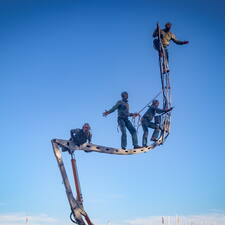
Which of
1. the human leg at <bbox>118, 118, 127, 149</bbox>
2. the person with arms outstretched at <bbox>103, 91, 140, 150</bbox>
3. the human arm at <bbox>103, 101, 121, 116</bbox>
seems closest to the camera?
the human arm at <bbox>103, 101, 121, 116</bbox>

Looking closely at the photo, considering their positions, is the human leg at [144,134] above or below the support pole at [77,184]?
above

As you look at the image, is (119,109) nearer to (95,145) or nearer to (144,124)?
(144,124)

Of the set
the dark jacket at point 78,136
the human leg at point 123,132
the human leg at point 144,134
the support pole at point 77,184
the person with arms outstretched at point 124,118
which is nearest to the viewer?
the support pole at point 77,184

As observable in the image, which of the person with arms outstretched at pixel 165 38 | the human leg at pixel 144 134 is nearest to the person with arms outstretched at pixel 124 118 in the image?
the human leg at pixel 144 134

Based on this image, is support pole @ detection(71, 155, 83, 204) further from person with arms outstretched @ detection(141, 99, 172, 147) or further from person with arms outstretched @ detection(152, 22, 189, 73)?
person with arms outstretched @ detection(152, 22, 189, 73)

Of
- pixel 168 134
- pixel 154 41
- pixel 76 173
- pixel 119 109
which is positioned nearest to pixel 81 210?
pixel 76 173

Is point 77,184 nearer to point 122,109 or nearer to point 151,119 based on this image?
point 122,109

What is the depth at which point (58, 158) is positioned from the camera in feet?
33.6

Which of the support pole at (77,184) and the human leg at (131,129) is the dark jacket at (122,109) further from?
the support pole at (77,184)

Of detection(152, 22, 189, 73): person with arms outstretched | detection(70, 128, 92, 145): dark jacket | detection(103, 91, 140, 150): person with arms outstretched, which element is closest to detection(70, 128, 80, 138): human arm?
detection(70, 128, 92, 145): dark jacket

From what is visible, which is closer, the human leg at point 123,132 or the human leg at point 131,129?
the human leg at point 123,132

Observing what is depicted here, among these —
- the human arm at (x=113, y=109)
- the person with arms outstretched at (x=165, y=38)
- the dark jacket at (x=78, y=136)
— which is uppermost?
the person with arms outstretched at (x=165, y=38)

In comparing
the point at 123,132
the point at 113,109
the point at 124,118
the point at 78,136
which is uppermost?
the point at 113,109

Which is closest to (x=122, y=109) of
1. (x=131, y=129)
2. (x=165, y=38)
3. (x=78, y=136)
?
(x=131, y=129)
